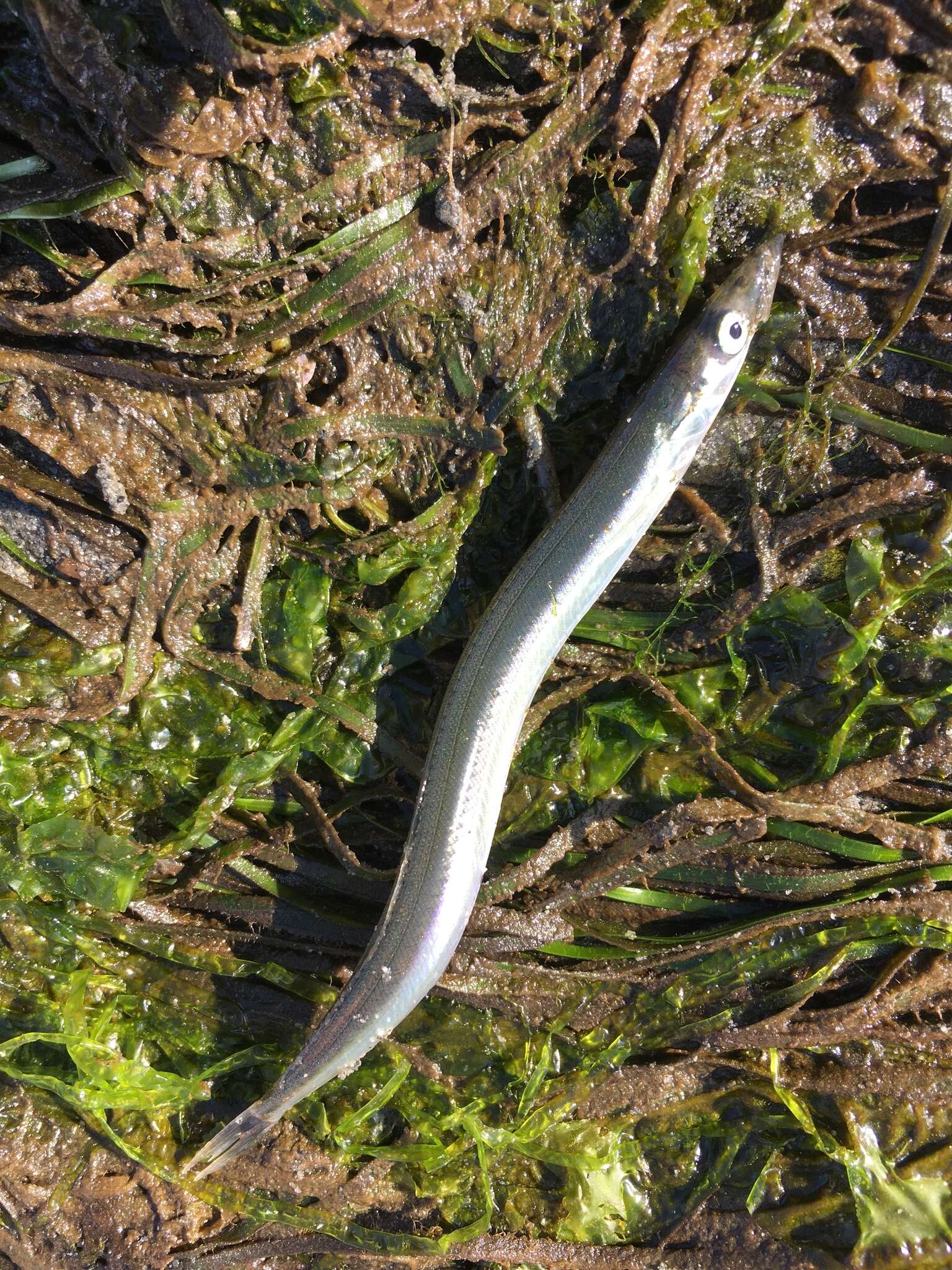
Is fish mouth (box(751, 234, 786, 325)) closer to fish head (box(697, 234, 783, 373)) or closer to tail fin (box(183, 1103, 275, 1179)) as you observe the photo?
fish head (box(697, 234, 783, 373))

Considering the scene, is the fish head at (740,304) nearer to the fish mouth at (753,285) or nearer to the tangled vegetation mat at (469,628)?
the fish mouth at (753,285)

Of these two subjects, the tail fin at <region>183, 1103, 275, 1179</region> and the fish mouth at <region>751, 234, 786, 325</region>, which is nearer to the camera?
the fish mouth at <region>751, 234, 786, 325</region>

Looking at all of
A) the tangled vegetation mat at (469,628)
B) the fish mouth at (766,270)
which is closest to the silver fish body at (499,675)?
the fish mouth at (766,270)

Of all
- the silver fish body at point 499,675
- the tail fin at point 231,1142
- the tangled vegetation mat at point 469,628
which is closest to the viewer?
the tangled vegetation mat at point 469,628

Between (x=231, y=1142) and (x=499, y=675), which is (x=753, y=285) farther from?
(x=231, y=1142)

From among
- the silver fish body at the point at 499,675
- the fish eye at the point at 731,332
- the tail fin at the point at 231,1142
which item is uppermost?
the fish eye at the point at 731,332

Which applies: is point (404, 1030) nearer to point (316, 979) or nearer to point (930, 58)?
point (316, 979)

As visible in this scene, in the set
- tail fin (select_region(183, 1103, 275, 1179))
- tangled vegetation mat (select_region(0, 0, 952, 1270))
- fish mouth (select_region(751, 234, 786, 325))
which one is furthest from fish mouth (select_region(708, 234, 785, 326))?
tail fin (select_region(183, 1103, 275, 1179))
